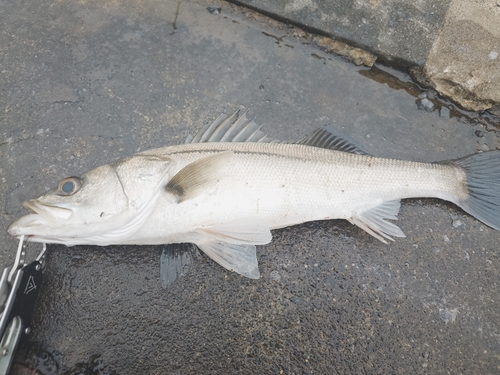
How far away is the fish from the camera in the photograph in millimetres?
2359

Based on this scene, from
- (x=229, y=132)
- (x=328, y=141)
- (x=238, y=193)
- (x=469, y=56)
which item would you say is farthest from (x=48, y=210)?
(x=469, y=56)

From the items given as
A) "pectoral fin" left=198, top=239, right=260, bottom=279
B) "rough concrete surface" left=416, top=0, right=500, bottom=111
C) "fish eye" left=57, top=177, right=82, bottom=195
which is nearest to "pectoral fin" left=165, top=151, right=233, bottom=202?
"pectoral fin" left=198, top=239, right=260, bottom=279

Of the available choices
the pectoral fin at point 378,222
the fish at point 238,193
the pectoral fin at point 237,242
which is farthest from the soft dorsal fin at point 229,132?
the pectoral fin at point 378,222

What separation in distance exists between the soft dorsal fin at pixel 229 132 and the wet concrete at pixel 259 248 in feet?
1.48

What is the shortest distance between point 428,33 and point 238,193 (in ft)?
8.07

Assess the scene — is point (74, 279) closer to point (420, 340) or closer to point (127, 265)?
point (127, 265)

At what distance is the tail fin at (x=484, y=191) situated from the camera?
2854 millimetres

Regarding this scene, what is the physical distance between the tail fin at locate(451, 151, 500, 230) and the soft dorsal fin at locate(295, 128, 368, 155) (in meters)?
0.93

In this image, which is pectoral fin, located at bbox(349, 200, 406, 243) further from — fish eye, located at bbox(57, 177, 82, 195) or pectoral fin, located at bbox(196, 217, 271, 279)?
fish eye, located at bbox(57, 177, 82, 195)

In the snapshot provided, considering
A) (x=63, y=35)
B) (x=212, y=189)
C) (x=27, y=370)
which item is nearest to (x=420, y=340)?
(x=212, y=189)

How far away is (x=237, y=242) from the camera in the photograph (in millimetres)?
2484

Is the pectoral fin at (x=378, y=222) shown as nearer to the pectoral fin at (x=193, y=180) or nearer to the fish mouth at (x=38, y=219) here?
the pectoral fin at (x=193, y=180)

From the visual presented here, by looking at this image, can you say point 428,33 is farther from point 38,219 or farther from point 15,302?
point 15,302

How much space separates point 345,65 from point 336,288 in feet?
6.94
